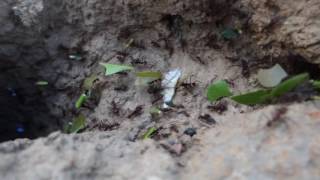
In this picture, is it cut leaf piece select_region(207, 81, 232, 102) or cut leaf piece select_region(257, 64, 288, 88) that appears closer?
cut leaf piece select_region(257, 64, 288, 88)

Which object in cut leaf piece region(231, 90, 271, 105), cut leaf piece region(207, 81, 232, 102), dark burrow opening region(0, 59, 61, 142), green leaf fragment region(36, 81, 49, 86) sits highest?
cut leaf piece region(231, 90, 271, 105)

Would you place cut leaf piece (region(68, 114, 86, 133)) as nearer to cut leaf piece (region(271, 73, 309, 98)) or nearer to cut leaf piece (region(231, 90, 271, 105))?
cut leaf piece (region(231, 90, 271, 105))

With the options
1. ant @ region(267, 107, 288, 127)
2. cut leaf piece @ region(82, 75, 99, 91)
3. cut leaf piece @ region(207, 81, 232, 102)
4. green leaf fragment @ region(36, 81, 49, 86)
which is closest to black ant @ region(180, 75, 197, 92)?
cut leaf piece @ region(207, 81, 232, 102)

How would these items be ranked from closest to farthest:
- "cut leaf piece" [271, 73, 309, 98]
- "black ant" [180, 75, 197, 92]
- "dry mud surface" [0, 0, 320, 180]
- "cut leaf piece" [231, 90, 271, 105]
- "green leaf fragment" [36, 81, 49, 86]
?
"dry mud surface" [0, 0, 320, 180] → "cut leaf piece" [271, 73, 309, 98] → "cut leaf piece" [231, 90, 271, 105] → "black ant" [180, 75, 197, 92] → "green leaf fragment" [36, 81, 49, 86]

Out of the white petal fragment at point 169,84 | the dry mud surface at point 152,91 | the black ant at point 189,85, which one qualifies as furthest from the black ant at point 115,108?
the black ant at point 189,85

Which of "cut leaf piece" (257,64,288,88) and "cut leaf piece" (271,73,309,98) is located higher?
"cut leaf piece" (271,73,309,98)

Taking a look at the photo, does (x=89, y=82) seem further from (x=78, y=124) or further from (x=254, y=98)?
(x=254, y=98)

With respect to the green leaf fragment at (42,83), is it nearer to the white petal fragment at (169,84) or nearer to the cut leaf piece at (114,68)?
the cut leaf piece at (114,68)
